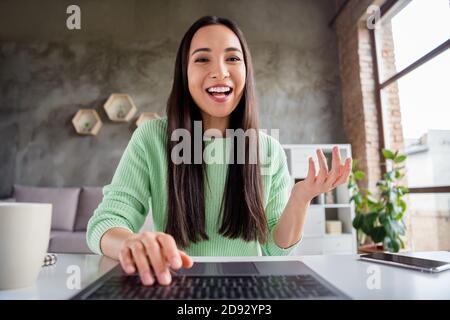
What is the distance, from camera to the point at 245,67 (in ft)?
3.15

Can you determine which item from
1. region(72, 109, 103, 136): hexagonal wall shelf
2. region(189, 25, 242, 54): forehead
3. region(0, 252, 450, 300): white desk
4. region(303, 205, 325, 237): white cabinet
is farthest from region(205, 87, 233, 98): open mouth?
region(72, 109, 103, 136): hexagonal wall shelf

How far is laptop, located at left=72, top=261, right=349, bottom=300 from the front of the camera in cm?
37

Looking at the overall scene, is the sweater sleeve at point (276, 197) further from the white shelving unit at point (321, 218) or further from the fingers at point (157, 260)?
the white shelving unit at point (321, 218)

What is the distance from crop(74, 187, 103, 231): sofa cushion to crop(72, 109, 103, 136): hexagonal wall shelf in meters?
0.67

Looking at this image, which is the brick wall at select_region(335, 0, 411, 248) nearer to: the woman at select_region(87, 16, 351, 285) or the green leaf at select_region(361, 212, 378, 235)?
the green leaf at select_region(361, 212, 378, 235)

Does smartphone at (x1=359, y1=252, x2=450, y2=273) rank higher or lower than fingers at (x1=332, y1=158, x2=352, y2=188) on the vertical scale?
lower

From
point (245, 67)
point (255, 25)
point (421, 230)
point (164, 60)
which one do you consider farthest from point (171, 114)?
point (255, 25)

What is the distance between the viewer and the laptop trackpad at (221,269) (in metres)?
0.48

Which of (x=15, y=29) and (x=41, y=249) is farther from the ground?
(x=15, y=29)

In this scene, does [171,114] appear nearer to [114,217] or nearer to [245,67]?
[245,67]

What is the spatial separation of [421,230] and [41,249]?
3.06 meters

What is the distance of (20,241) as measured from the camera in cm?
41

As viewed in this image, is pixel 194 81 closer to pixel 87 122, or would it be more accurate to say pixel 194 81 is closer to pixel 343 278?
pixel 343 278
